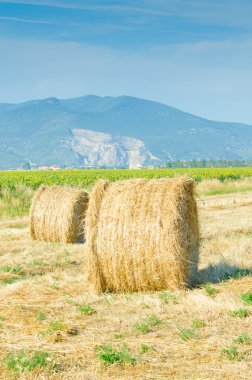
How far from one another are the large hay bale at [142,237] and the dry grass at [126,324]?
11.5 inches

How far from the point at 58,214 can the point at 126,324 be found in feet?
27.6

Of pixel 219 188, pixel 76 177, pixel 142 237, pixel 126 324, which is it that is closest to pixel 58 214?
pixel 142 237

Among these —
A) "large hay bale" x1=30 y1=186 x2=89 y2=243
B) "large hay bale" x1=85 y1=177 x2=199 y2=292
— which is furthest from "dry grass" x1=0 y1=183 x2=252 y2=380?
"large hay bale" x1=30 y1=186 x2=89 y2=243

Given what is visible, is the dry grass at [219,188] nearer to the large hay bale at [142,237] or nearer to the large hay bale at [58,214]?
the large hay bale at [58,214]

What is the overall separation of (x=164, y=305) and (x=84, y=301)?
3.91 feet

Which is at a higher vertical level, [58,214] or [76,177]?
[58,214]

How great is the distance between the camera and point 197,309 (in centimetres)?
806

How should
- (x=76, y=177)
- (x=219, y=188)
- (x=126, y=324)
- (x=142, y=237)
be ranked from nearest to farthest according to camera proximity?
(x=126, y=324) → (x=142, y=237) → (x=219, y=188) → (x=76, y=177)

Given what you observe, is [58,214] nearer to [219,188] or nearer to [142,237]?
[142,237]

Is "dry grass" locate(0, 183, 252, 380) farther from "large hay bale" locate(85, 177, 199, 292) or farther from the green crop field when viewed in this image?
the green crop field

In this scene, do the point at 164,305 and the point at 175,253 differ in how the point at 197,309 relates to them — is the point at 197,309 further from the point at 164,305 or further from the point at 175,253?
the point at 175,253

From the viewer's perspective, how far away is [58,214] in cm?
1587

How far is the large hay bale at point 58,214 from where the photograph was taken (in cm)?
1558

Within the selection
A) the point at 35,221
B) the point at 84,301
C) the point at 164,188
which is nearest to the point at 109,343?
the point at 84,301
